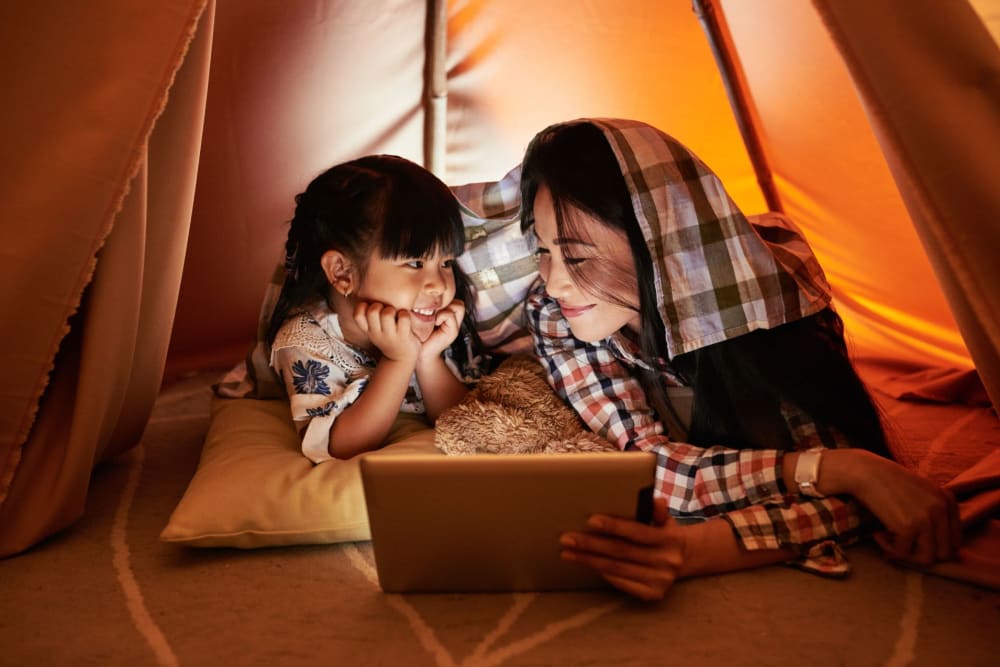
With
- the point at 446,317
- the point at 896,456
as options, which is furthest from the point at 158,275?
the point at 896,456

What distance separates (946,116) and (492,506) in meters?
0.66

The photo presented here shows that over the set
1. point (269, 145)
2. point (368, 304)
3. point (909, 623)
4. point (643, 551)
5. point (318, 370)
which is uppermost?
point (269, 145)

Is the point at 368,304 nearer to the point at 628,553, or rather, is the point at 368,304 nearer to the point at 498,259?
the point at 498,259

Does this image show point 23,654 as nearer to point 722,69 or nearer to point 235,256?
point 235,256

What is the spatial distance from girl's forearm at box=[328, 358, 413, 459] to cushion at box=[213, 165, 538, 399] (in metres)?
0.21

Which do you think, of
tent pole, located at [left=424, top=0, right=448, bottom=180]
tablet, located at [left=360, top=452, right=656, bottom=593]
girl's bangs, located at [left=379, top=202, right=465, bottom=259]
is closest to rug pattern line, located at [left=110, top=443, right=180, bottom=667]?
tablet, located at [left=360, top=452, right=656, bottom=593]

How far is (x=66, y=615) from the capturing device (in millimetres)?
998

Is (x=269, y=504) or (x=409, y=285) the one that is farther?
(x=409, y=285)

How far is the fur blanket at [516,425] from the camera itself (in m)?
1.30

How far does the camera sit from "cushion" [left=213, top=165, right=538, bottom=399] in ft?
4.65

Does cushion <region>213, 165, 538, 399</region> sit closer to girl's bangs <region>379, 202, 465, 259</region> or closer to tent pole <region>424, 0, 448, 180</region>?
girl's bangs <region>379, 202, 465, 259</region>

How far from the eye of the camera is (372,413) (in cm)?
132

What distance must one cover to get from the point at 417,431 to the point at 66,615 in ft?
1.99

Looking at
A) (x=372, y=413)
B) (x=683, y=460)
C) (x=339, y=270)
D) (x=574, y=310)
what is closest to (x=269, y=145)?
(x=339, y=270)
